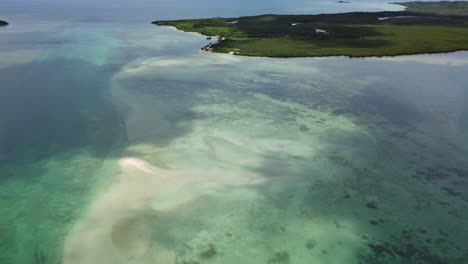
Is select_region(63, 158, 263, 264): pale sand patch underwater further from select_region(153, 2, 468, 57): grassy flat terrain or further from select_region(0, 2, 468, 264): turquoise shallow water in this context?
select_region(153, 2, 468, 57): grassy flat terrain

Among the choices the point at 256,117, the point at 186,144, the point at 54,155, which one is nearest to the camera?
the point at 54,155

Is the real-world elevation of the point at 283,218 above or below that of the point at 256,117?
below

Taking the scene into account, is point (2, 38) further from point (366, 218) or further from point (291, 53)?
point (366, 218)

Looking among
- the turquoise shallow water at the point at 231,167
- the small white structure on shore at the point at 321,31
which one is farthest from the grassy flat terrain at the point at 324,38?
the turquoise shallow water at the point at 231,167

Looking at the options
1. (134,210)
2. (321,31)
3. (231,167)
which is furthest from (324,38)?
(134,210)

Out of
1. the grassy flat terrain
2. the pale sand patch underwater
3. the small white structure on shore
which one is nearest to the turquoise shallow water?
the pale sand patch underwater

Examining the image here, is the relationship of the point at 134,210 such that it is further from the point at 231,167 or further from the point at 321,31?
the point at 321,31

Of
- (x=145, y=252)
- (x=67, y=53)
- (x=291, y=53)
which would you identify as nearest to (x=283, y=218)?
(x=145, y=252)

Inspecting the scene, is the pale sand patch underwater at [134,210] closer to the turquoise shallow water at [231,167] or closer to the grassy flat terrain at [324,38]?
the turquoise shallow water at [231,167]

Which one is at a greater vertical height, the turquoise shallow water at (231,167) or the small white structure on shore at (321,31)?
the small white structure on shore at (321,31)
